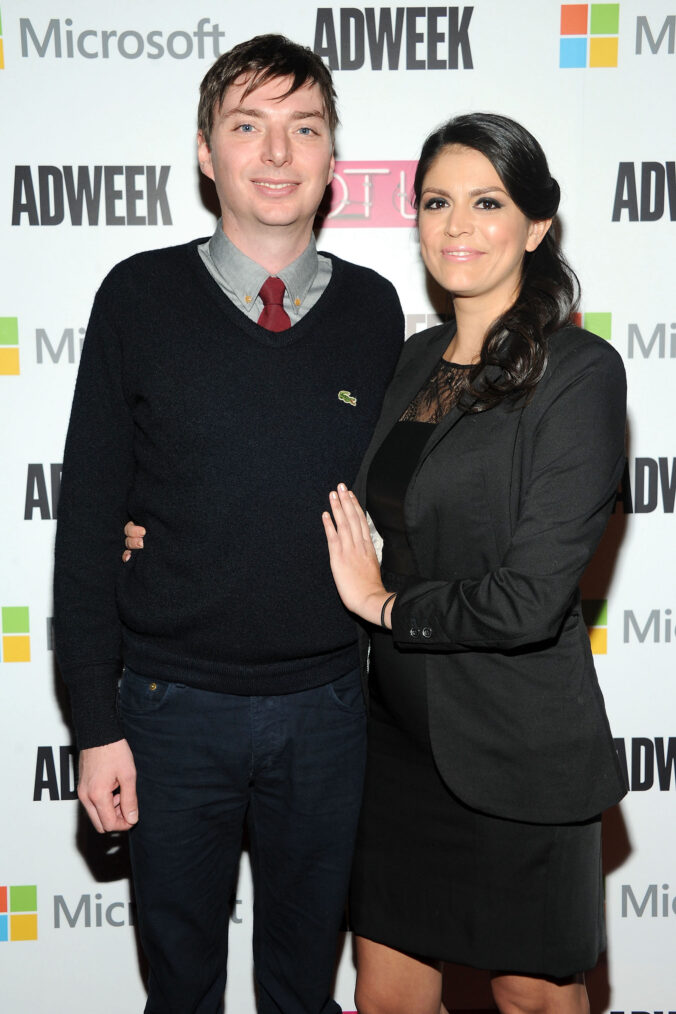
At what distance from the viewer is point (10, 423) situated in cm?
245

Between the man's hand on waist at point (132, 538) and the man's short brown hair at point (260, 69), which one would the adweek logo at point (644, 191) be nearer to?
the man's short brown hair at point (260, 69)

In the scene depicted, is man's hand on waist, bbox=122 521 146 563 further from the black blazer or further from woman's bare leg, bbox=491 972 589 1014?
woman's bare leg, bbox=491 972 589 1014

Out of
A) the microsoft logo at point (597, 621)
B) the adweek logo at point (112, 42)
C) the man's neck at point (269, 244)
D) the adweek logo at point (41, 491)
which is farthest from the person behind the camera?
the microsoft logo at point (597, 621)

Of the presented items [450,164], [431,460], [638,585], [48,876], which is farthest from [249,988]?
[450,164]

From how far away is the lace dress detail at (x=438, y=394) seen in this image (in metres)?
1.85

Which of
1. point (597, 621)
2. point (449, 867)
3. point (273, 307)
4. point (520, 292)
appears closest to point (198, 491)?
point (273, 307)

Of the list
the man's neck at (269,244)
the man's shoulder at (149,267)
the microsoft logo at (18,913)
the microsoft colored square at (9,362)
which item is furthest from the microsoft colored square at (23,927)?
the man's neck at (269,244)

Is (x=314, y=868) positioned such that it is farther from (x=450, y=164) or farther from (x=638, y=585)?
(x=450, y=164)

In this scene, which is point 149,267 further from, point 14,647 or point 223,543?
point 14,647

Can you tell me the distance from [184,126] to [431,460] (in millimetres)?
1204

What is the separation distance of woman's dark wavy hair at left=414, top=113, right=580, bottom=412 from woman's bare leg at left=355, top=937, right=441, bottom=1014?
1.13 meters

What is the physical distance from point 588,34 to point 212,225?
41.3 inches

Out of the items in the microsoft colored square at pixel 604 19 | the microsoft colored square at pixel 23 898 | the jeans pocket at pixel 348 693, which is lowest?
the microsoft colored square at pixel 23 898

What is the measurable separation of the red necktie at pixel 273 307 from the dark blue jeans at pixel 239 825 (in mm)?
708
